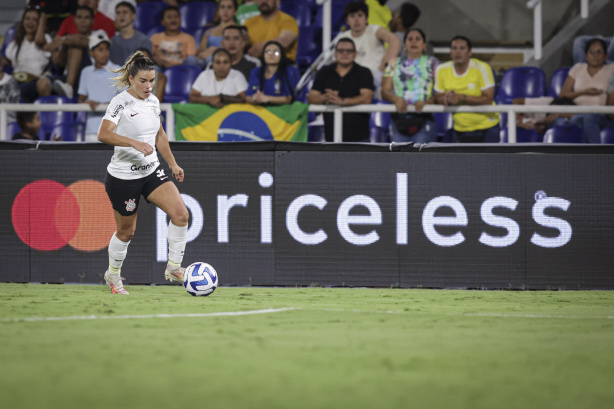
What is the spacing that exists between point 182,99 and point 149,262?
369 centimetres

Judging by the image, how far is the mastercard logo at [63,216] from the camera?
9.12 meters

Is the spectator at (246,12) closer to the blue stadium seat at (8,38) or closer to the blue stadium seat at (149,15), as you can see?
the blue stadium seat at (149,15)

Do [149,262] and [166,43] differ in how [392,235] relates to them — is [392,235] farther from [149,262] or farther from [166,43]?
[166,43]

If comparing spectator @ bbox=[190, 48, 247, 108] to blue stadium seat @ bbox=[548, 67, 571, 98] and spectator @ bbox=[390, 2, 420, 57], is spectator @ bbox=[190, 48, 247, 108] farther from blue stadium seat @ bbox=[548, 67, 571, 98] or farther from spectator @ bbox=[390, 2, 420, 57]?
blue stadium seat @ bbox=[548, 67, 571, 98]

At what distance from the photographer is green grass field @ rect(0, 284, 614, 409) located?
3805 mm

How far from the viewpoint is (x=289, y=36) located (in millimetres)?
12609

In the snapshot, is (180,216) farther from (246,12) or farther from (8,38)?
(8,38)

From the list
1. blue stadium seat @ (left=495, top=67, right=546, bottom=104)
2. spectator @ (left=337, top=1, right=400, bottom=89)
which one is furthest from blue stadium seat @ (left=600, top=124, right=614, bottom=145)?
spectator @ (left=337, top=1, right=400, bottom=89)

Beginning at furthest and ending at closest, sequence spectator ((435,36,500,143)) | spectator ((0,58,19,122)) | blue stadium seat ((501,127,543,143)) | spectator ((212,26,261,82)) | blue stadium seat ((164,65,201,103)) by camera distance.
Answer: blue stadium seat ((164,65,201,103)), spectator ((0,58,19,122)), spectator ((212,26,261,82)), blue stadium seat ((501,127,543,143)), spectator ((435,36,500,143))

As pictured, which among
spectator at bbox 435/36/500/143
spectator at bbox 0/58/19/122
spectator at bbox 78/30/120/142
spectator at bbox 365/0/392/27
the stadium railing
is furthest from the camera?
spectator at bbox 365/0/392/27

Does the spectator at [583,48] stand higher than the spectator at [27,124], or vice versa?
the spectator at [583,48]

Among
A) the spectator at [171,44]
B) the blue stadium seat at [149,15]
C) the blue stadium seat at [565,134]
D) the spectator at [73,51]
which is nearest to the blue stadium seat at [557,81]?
the blue stadium seat at [565,134]

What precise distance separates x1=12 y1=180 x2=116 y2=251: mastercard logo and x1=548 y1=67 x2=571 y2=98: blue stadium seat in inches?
261

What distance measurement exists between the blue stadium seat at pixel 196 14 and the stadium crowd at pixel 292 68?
0.54 meters
